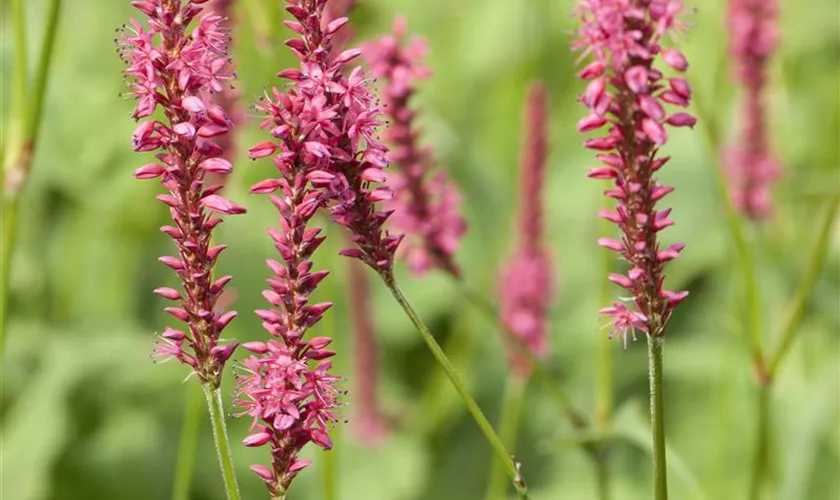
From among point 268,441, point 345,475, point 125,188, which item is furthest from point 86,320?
point 268,441

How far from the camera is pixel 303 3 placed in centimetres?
104

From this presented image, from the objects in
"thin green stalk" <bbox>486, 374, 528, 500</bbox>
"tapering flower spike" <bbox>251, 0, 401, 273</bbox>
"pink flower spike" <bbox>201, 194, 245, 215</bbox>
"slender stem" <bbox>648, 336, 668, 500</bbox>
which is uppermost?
"tapering flower spike" <bbox>251, 0, 401, 273</bbox>

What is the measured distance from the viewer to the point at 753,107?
2.61m

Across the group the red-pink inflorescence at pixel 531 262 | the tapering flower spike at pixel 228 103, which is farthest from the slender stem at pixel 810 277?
the tapering flower spike at pixel 228 103

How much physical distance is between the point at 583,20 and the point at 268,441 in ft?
1.58

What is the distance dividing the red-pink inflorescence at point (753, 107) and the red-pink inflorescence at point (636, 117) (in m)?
1.40

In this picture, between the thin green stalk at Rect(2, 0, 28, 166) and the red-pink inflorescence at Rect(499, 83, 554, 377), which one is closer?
the thin green stalk at Rect(2, 0, 28, 166)

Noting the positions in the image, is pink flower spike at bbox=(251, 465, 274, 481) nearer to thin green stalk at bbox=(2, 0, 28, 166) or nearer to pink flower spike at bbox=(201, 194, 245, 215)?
pink flower spike at bbox=(201, 194, 245, 215)

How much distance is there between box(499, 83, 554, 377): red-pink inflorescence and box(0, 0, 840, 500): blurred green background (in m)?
0.29

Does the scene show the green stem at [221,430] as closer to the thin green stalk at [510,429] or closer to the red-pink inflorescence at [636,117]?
the red-pink inflorescence at [636,117]

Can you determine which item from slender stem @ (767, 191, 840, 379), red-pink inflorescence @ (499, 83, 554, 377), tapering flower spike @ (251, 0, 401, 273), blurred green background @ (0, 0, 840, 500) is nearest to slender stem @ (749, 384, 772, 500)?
slender stem @ (767, 191, 840, 379)

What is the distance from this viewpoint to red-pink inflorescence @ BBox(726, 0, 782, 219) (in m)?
2.40

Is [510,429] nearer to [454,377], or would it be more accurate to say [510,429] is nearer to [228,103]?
[228,103]

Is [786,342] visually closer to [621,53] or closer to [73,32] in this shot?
[621,53]
